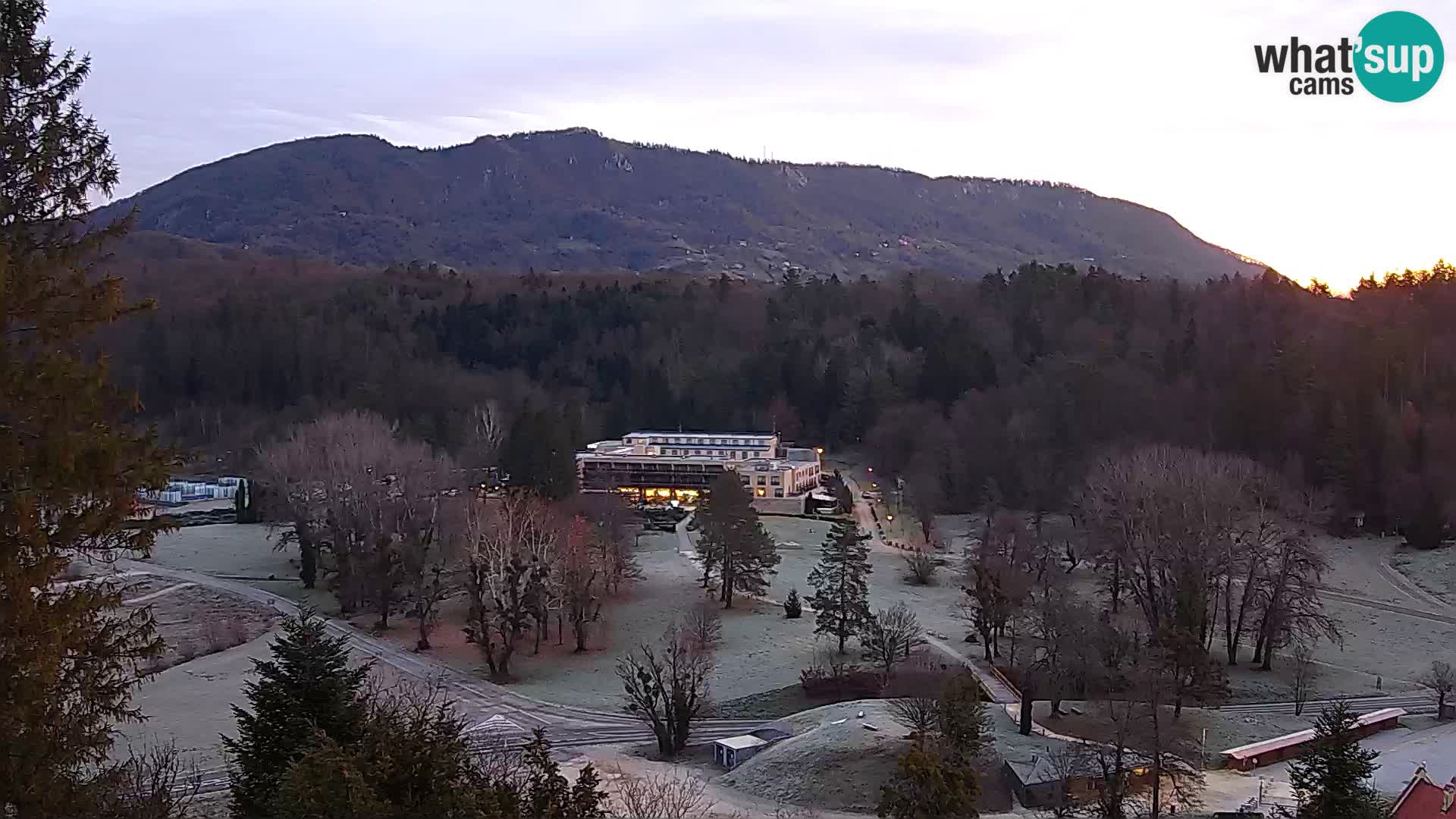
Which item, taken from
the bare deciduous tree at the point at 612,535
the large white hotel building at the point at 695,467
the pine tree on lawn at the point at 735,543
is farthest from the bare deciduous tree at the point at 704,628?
the large white hotel building at the point at 695,467

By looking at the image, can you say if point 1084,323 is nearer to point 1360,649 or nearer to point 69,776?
point 1360,649

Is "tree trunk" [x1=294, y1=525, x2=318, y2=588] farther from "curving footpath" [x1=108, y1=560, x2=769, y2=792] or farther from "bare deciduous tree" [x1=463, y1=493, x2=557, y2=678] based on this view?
"bare deciduous tree" [x1=463, y1=493, x2=557, y2=678]

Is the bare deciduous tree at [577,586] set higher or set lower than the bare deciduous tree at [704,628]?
higher

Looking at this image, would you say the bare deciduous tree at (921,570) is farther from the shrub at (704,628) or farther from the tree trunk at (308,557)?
the tree trunk at (308,557)

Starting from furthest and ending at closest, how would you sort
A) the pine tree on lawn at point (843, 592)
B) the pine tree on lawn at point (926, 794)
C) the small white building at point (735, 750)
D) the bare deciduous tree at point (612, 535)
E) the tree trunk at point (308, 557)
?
the tree trunk at point (308, 557)
the bare deciduous tree at point (612, 535)
the pine tree on lawn at point (843, 592)
the small white building at point (735, 750)
the pine tree on lawn at point (926, 794)

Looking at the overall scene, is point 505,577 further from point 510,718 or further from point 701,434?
point 701,434

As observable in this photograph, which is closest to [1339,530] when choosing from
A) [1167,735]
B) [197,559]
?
[1167,735]

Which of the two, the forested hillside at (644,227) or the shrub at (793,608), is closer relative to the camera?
Answer: the shrub at (793,608)

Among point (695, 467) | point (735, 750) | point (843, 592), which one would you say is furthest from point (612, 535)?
point (695, 467)
